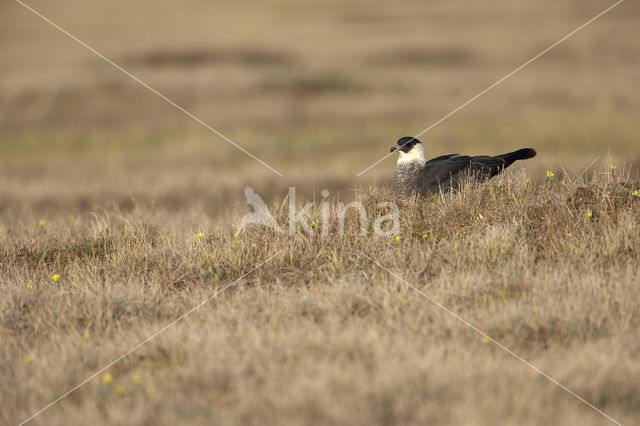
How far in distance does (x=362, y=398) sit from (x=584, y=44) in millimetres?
30772

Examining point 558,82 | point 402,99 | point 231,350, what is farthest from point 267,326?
point 558,82

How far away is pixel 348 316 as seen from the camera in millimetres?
4625

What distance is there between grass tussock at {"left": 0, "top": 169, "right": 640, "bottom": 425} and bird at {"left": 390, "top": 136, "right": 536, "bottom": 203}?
0.85ft

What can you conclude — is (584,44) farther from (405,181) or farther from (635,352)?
(635,352)

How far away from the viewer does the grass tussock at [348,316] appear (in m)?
3.63

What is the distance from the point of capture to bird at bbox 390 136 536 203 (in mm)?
7129

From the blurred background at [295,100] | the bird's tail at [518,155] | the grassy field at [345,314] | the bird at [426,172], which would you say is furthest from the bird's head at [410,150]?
the blurred background at [295,100]

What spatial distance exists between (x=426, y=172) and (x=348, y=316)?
2940mm

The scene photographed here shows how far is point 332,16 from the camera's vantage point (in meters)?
39.4

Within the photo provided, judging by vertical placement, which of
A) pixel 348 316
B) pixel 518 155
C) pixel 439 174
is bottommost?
pixel 348 316

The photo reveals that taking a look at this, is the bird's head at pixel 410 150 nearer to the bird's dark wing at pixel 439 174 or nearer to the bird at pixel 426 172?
the bird at pixel 426 172

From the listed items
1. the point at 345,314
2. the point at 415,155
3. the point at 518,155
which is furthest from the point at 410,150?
the point at 345,314

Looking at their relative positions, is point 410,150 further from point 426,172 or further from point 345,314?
point 345,314

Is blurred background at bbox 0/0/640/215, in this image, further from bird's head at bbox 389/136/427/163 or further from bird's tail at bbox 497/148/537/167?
bird's tail at bbox 497/148/537/167
